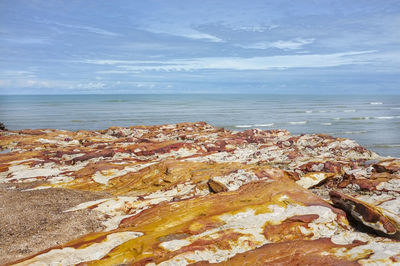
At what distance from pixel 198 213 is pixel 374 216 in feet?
20.7

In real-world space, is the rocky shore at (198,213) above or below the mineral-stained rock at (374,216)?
below

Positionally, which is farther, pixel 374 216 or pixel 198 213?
pixel 198 213

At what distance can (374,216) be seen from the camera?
10266mm

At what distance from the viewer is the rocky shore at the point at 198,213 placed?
9.06 m

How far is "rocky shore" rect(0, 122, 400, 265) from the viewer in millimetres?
9062

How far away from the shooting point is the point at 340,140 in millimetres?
31422

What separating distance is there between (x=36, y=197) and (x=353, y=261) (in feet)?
52.2

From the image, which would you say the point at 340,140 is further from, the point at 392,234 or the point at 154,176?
the point at 392,234

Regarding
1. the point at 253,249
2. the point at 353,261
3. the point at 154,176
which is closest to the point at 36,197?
the point at 154,176

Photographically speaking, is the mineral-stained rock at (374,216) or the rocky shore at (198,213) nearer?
the rocky shore at (198,213)

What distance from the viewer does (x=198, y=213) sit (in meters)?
12.1

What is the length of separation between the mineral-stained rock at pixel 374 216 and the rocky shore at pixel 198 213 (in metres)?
0.03

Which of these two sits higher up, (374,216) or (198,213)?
(374,216)

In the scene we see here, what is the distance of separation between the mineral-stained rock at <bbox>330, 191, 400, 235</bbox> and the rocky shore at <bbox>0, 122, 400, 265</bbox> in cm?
3
